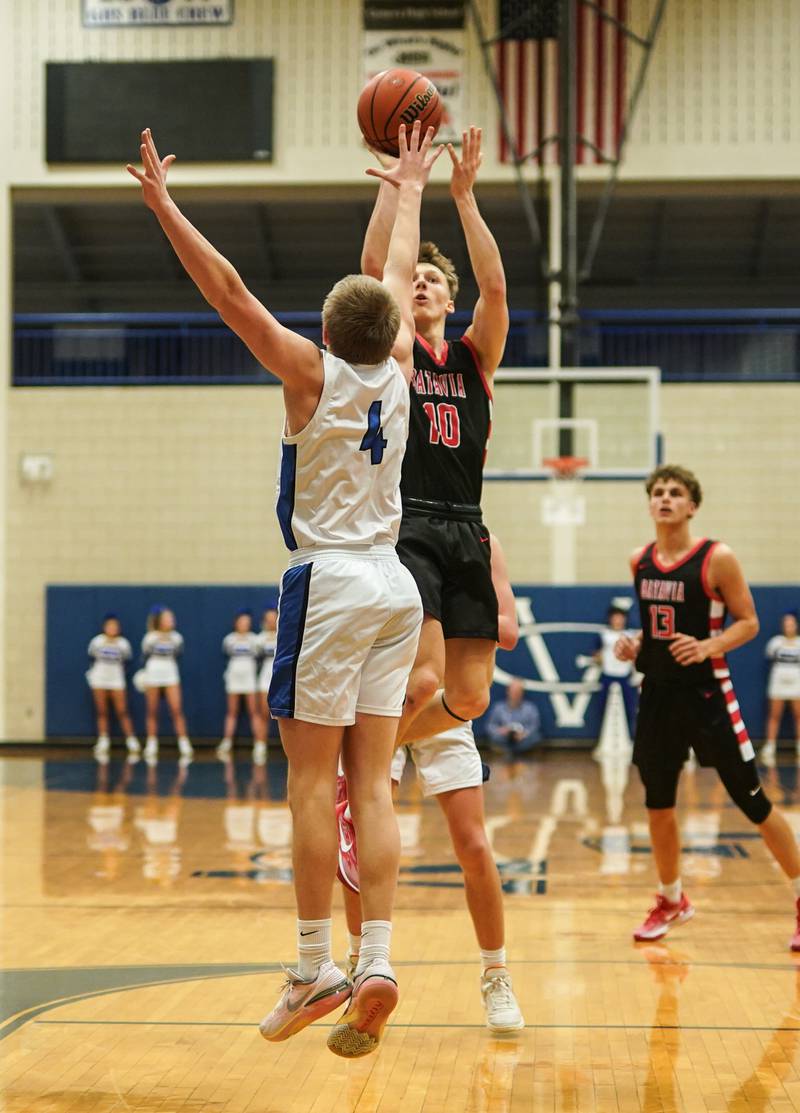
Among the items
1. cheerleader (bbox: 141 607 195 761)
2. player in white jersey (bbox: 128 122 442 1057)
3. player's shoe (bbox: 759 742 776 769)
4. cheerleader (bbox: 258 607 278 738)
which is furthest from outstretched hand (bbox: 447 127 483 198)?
cheerleader (bbox: 141 607 195 761)

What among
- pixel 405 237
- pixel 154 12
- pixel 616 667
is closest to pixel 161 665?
pixel 616 667

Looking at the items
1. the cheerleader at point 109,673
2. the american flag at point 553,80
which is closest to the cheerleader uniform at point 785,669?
the american flag at point 553,80

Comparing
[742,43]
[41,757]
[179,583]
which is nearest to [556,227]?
[742,43]

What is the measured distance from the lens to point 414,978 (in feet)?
16.5

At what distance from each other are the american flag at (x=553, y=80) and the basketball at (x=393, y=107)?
479 inches

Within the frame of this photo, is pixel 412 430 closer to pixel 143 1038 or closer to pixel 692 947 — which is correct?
pixel 143 1038

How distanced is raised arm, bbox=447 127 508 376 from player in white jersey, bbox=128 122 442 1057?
76 centimetres

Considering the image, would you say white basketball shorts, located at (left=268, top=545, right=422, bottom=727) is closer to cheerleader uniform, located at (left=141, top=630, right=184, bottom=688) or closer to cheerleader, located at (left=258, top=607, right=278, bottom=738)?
cheerleader, located at (left=258, top=607, right=278, bottom=738)

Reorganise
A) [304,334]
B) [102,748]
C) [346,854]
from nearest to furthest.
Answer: [346,854] < [102,748] < [304,334]

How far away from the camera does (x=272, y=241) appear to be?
2156cm

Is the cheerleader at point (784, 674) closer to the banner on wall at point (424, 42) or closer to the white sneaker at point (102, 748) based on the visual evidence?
the banner on wall at point (424, 42)

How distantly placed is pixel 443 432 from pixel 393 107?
1.05 m

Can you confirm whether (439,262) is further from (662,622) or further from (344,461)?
(662,622)

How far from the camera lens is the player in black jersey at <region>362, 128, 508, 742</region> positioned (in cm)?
427
